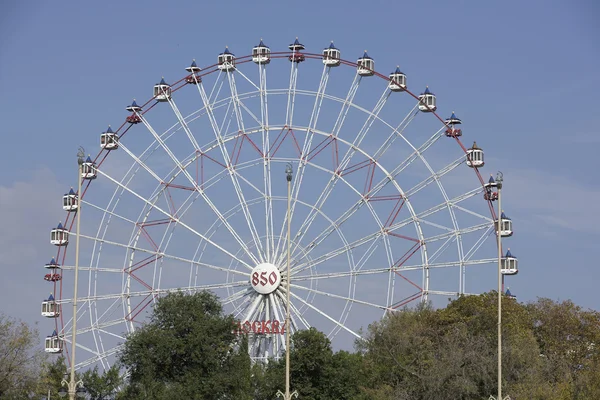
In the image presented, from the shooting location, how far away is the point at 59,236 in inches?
3925

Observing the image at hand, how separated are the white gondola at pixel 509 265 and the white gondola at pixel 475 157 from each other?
616cm

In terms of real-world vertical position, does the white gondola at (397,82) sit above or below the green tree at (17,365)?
above

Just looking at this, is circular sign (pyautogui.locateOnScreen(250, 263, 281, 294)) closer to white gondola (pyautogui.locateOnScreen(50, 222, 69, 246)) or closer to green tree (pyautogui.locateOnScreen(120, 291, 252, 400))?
green tree (pyautogui.locateOnScreen(120, 291, 252, 400))

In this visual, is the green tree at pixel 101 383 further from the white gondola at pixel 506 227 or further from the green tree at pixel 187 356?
the white gondola at pixel 506 227

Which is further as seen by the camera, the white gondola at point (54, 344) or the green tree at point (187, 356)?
the white gondola at point (54, 344)

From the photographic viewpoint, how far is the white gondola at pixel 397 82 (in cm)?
9494

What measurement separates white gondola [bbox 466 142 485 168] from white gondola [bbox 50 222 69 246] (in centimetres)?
2845

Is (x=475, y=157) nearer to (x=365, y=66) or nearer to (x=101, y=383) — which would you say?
(x=365, y=66)

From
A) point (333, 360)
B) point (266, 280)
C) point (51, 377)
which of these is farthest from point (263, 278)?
point (51, 377)

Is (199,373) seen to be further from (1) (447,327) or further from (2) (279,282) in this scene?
(1) (447,327)

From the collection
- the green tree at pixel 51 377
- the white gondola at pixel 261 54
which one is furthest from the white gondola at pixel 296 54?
the green tree at pixel 51 377

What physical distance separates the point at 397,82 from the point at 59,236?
25.7 m

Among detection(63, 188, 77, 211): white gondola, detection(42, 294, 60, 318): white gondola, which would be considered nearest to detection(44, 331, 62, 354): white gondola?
detection(42, 294, 60, 318): white gondola

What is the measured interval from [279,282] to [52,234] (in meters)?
17.6
